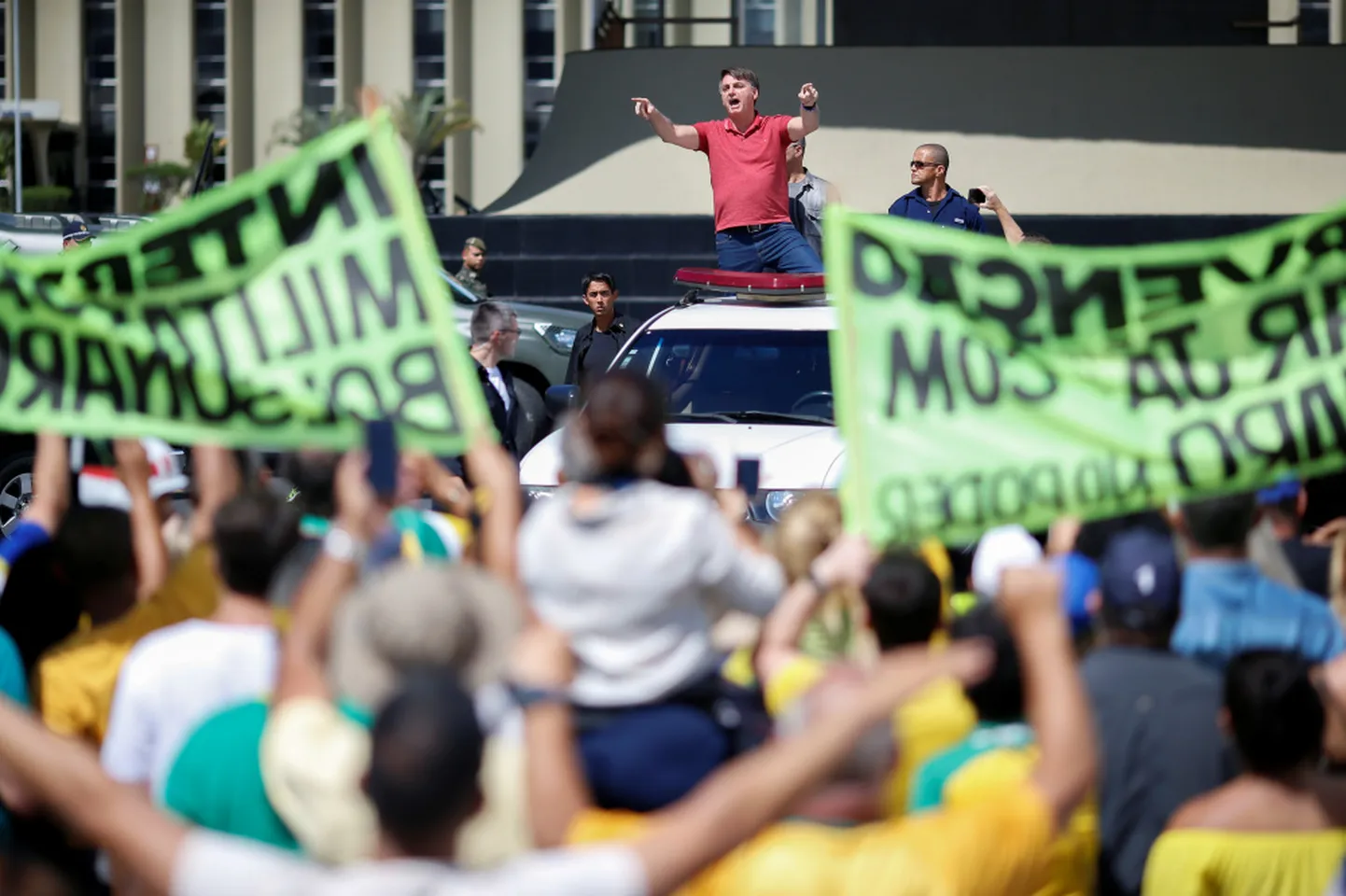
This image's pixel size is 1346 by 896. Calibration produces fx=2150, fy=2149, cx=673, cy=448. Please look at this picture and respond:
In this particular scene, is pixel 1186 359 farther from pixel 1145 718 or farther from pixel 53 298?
pixel 53 298

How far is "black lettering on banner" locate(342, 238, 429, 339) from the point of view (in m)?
5.25

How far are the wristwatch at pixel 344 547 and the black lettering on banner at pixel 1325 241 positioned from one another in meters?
2.64

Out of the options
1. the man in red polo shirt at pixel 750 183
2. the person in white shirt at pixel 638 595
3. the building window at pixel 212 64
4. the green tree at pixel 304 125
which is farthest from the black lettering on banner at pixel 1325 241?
the building window at pixel 212 64

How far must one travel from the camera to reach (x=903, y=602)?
409 cm

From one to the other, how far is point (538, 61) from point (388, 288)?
65.2 metres

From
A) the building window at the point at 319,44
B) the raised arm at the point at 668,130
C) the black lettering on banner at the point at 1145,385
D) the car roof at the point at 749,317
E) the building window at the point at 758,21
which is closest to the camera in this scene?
the black lettering on banner at the point at 1145,385

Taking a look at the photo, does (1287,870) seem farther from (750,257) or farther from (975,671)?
(750,257)

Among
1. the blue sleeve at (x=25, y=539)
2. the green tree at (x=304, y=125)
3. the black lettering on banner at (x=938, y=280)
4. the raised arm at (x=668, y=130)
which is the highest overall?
the green tree at (x=304, y=125)

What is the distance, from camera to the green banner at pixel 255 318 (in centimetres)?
525

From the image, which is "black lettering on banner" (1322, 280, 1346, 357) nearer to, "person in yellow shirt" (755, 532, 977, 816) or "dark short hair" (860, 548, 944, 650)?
"person in yellow shirt" (755, 532, 977, 816)

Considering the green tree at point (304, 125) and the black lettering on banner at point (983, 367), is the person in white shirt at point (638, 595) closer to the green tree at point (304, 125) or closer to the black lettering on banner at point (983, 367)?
the black lettering on banner at point (983, 367)

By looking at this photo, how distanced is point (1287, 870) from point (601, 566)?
4.64 ft

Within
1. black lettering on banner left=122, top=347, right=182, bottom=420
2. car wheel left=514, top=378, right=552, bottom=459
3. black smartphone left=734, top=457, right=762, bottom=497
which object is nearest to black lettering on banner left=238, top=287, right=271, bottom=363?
black lettering on banner left=122, top=347, right=182, bottom=420

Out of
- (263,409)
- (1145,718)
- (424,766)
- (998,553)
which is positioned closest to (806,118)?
(998,553)
